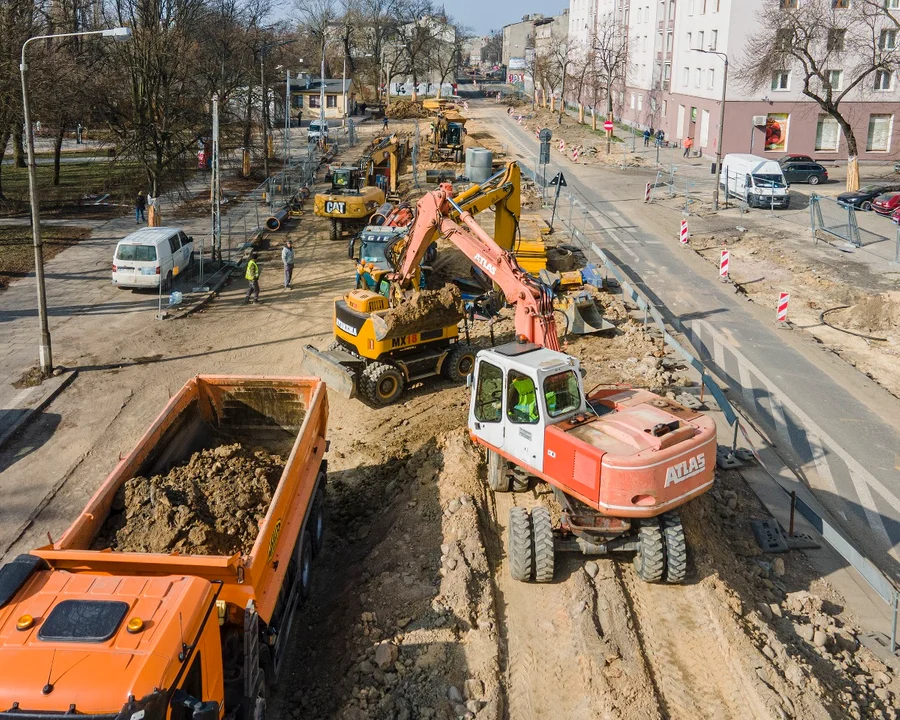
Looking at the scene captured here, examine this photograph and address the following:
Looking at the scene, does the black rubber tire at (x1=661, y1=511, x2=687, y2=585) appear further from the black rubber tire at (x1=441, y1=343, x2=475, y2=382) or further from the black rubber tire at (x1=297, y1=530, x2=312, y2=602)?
the black rubber tire at (x1=441, y1=343, x2=475, y2=382)

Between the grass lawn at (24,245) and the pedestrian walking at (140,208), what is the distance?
2.01m

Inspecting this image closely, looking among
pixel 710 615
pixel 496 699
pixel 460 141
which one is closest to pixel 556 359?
pixel 710 615

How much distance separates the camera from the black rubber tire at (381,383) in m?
16.7

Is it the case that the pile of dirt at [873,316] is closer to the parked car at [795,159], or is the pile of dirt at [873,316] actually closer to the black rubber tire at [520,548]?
the black rubber tire at [520,548]

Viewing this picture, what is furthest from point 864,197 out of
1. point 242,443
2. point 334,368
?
point 242,443

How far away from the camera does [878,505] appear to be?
1377cm

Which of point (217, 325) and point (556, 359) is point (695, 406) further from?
point (217, 325)

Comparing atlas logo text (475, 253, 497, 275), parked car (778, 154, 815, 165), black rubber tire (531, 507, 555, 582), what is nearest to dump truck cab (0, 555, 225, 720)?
black rubber tire (531, 507, 555, 582)

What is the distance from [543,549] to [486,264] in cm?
637

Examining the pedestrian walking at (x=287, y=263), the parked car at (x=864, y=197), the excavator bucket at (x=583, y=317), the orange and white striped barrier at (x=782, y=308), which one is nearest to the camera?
the excavator bucket at (x=583, y=317)

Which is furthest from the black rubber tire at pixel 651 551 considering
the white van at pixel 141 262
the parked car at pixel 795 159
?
the parked car at pixel 795 159

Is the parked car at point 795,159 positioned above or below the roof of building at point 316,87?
below

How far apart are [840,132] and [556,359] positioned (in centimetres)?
4499

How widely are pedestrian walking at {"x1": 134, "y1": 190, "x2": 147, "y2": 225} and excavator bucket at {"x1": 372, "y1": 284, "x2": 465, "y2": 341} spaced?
19980 mm
